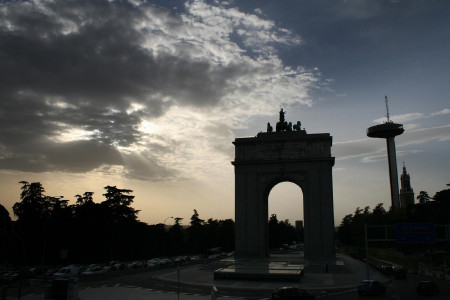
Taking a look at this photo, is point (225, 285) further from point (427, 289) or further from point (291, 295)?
point (427, 289)

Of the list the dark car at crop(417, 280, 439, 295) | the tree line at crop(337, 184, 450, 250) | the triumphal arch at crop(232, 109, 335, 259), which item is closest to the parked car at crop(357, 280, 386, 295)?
the dark car at crop(417, 280, 439, 295)

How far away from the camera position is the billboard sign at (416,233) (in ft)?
115

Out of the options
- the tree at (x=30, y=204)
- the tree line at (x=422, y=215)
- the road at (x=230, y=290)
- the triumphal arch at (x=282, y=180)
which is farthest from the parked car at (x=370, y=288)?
the tree at (x=30, y=204)

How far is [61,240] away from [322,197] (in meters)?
51.1

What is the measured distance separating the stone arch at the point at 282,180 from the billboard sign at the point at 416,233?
2221 centimetres

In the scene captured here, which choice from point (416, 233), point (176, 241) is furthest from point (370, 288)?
point (176, 241)

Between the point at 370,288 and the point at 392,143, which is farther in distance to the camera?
the point at 392,143

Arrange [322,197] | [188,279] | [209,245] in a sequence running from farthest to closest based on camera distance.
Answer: [209,245], [322,197], [188,279]

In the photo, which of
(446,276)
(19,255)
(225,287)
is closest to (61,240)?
(19,255)

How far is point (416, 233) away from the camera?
35656mm

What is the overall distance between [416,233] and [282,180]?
28911mm

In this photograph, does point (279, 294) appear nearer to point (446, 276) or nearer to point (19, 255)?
point (446, 276)

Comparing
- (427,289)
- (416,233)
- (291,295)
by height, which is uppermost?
(416,233)

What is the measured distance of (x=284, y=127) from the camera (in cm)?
6397
